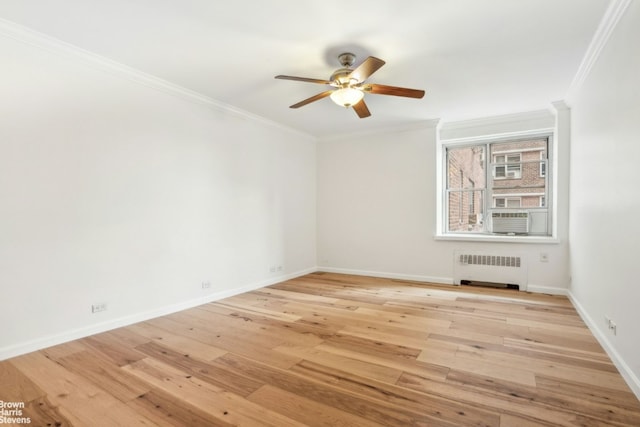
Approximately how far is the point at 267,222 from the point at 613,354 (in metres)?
4.01

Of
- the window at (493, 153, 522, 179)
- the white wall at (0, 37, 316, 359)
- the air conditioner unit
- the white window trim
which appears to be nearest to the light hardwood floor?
the white wall at (0, 37, 316, 359)

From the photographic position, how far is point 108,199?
297 cm

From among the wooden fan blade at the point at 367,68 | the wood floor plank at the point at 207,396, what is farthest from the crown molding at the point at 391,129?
the wood floor plank at the point at 207,396

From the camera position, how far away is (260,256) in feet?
15.6

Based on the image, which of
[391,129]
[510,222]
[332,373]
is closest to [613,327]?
[332,373]

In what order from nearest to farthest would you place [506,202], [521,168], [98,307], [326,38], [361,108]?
[326,38]
[98,307]
[361,108]
[521,168]
[506,202]

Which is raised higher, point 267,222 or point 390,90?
point 390,90

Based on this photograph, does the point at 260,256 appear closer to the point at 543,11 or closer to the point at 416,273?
the point at 416,273

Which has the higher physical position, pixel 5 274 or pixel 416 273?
pixel 5 274

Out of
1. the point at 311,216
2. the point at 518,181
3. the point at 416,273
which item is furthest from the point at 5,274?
the point at 518,181

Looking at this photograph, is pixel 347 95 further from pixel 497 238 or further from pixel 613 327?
pixel 497 238

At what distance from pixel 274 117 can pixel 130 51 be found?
7.07 feet

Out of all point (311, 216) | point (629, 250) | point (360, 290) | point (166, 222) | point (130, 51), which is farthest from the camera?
point (311, 216)

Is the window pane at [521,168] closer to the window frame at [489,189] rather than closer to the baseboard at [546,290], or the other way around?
the window frame at [489,189]
